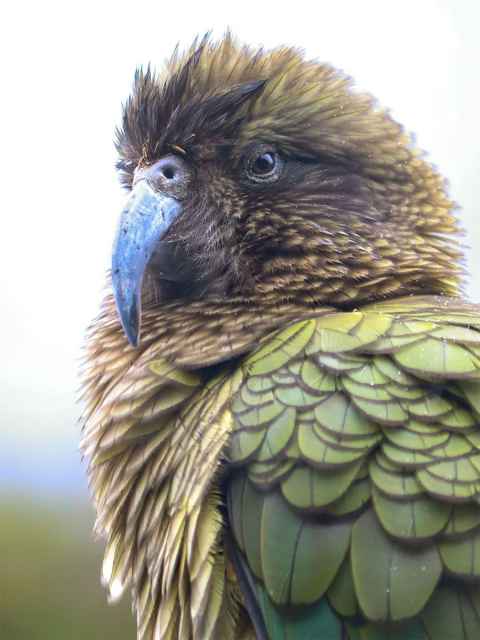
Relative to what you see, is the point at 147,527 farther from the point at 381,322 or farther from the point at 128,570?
the point at 381,322

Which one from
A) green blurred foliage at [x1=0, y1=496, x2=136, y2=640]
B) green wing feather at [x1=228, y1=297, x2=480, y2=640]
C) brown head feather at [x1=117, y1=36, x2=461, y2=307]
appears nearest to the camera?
green wing feather at [x1=228, y1=297, x2=480, y2=640]

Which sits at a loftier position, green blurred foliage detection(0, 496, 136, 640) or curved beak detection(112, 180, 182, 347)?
curved beak detection(112, 180, 182, 347)

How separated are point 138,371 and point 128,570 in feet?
1.11

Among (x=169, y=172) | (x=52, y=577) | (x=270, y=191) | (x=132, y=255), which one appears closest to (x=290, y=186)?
(x=270, y=191)

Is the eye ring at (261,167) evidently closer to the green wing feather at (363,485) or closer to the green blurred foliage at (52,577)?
the green wing feather at (363,485)

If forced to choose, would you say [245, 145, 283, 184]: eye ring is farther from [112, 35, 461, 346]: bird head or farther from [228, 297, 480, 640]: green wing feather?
[228, 297, 480, 640]: green wing feather

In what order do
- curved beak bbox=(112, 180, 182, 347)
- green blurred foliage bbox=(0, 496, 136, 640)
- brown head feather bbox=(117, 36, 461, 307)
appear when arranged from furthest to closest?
1. green blurred foliage bbox=(0, 496, 136, 640)
2. brown head feather bbox=(117, 36, 461, 307)
3. curved beak bbox=(112, 180, 182, 347)

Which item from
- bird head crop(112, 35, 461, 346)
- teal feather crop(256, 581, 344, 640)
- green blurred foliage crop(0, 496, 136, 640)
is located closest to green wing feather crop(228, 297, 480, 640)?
teal feather crop(256, 581, 344, 640)

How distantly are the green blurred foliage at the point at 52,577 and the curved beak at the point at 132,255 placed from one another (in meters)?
0.92

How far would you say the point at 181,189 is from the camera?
1.21m

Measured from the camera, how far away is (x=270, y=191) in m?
1.24

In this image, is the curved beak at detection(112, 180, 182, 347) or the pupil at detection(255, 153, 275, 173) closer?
the curved beak at detection(112, 180, 182, 347)

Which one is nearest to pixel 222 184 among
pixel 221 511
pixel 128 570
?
pixel 221 511

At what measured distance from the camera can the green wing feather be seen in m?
0.88
